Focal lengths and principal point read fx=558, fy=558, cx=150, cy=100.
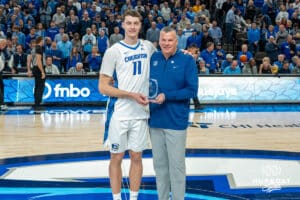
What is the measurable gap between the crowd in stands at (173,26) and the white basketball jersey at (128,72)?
902 centimetres

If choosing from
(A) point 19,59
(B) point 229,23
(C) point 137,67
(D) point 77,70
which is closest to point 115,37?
(D) point 77,70

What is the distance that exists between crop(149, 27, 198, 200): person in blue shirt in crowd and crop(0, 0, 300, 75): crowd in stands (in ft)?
30.0

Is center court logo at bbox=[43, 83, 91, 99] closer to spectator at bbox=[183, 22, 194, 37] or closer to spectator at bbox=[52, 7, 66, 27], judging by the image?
spectator at bbox=[52, 7, 66, 27]

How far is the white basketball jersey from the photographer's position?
5.19 metres

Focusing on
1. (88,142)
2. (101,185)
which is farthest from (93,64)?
(101,185)

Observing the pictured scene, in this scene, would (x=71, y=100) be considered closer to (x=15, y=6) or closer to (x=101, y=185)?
(x=15, y=6)

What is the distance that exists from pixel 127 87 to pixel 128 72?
0.46ft

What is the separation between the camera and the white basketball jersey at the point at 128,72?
519 centimetres

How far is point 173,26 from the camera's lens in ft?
49.1

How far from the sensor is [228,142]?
9523 mm

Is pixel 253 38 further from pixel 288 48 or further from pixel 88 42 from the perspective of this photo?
pixel 88 42

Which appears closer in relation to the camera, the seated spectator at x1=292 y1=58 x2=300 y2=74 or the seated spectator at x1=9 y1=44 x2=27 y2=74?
the seated spectator at x1=9 y1=44 x2=27 y2=74

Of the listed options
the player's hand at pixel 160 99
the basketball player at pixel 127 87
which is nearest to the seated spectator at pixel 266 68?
the basketball player at pixel 127 87

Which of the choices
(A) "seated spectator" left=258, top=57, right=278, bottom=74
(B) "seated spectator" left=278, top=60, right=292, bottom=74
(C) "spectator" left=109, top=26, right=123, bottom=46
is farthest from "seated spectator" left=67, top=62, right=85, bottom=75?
(B) "seated spectator" left=278, top=60, right=292, bottom=74
